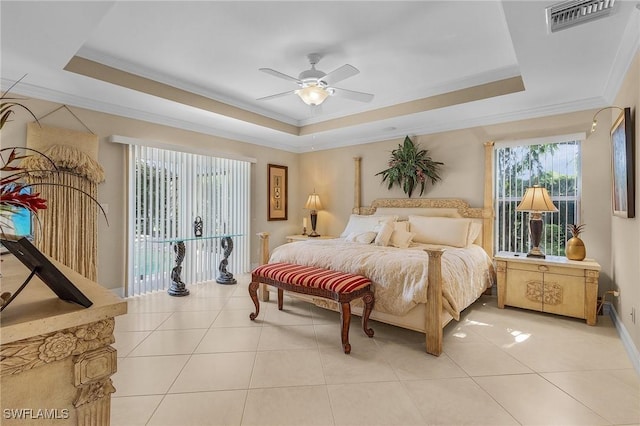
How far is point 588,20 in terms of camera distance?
209 centimetres

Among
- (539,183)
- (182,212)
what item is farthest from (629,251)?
(182,212)

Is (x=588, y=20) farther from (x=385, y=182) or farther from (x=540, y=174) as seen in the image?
(x=385, y=182)

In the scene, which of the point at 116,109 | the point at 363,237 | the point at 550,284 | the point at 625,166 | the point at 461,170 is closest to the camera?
the point at 625,166

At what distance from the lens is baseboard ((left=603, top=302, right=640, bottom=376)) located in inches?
90.9

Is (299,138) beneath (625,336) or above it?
above

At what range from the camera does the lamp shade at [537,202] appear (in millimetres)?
3492

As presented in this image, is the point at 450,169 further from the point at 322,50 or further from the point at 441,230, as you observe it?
the point at 322,50

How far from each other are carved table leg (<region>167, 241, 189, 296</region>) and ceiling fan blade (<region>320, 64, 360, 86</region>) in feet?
9.77

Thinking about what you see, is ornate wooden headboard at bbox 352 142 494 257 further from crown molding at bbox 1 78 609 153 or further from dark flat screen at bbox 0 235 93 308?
dark flat screen at bbox 0 235 93 308

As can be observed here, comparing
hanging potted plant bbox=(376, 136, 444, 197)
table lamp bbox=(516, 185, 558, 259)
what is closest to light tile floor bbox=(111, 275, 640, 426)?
table lamp bbox=(516, 185, 558, 259)

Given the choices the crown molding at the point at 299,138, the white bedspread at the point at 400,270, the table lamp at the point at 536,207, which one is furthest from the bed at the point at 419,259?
the crown molding at the point at 299,138

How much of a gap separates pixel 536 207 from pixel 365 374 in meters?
2.77

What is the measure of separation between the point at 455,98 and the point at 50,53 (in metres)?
4.15

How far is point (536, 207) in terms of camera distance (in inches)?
139
